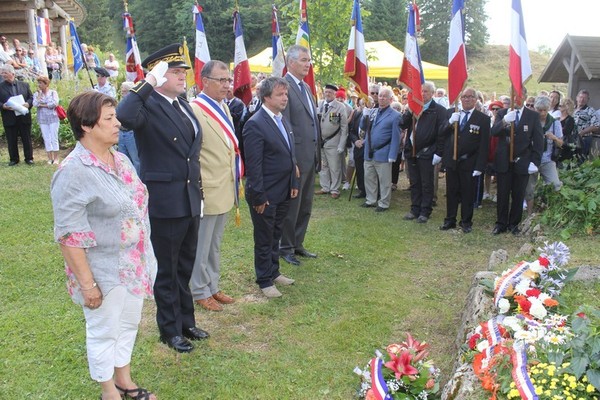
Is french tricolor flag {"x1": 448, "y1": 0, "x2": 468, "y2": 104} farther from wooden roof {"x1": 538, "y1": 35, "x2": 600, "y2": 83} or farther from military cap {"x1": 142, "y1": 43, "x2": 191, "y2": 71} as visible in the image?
military cap {"x1": 142, "y1": 43, "x2": 191, "y2": 71}

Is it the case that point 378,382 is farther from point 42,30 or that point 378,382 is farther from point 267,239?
point 42,30

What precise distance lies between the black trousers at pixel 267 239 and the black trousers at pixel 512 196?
3.66 meters

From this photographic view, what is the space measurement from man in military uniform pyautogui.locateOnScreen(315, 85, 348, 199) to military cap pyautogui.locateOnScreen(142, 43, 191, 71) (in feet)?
19.4

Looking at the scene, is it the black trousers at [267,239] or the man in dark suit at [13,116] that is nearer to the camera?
the black trousers at [267,239]

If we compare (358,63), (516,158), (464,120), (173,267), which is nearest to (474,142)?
(464,120)

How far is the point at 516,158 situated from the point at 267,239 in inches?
157

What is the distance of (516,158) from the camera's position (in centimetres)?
719

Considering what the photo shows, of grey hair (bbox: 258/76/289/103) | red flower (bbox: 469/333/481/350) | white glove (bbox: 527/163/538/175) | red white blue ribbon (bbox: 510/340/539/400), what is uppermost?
grey hair (bbox: 258/76/289/103)

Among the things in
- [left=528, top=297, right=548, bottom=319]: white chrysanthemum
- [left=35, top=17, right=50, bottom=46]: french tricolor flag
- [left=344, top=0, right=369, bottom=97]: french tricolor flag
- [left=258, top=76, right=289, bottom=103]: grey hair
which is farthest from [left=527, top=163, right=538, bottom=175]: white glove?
[left=35, top=17, right=50, bottom=46]: french tricolor flag

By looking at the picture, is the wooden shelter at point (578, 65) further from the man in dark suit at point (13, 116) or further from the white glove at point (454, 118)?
the man in dark suit at point (13, 116)

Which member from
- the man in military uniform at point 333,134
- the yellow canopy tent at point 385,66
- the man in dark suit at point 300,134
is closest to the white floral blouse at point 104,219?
the man in dark suit at point 300,134

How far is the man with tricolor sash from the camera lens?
420 centimetres

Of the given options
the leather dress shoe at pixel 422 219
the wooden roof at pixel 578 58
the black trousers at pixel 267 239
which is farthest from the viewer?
the wooden roof at pixel 578 58

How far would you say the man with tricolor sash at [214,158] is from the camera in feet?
13.8
